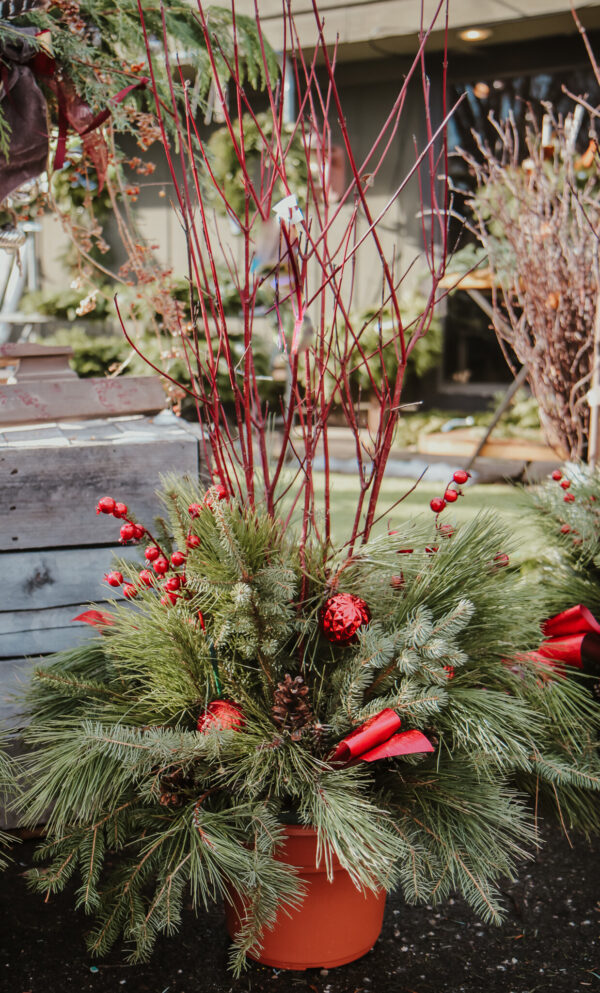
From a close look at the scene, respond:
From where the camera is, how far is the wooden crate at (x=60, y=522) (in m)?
1.90

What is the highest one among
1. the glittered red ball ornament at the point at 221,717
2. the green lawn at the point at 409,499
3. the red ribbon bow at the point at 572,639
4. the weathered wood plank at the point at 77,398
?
the weathered wood plank at the point at 77,398

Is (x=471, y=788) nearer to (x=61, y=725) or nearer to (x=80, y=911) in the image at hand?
(x=61, y=725)

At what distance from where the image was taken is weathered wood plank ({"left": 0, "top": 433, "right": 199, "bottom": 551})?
1.89 metres

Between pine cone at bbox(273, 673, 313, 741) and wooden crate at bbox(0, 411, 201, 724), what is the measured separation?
2.07 feet

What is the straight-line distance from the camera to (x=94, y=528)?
1972 mm

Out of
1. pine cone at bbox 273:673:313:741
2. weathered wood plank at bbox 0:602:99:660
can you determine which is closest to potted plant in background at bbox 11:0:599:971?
pine cone at bbox 273:673:313:741

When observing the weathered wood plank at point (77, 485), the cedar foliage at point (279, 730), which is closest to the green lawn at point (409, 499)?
the weathered wood plank at point (77, 485)

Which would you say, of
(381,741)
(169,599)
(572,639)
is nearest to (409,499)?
(572,639)

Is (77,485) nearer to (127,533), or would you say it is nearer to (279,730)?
(127,533)

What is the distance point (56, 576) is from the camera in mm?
1968

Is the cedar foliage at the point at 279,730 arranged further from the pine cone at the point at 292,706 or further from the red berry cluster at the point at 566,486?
the red berry cluster at the point at 566,486

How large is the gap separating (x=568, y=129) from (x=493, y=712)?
242 centimetres

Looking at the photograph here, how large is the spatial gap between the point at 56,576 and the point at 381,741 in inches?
36.0

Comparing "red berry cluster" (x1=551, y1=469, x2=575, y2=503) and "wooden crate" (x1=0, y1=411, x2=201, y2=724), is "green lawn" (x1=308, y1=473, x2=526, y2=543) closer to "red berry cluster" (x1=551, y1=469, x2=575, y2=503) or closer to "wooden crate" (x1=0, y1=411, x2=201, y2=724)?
"red berry cluster" (x1=551, y1=469, x2=575, y2=503)
